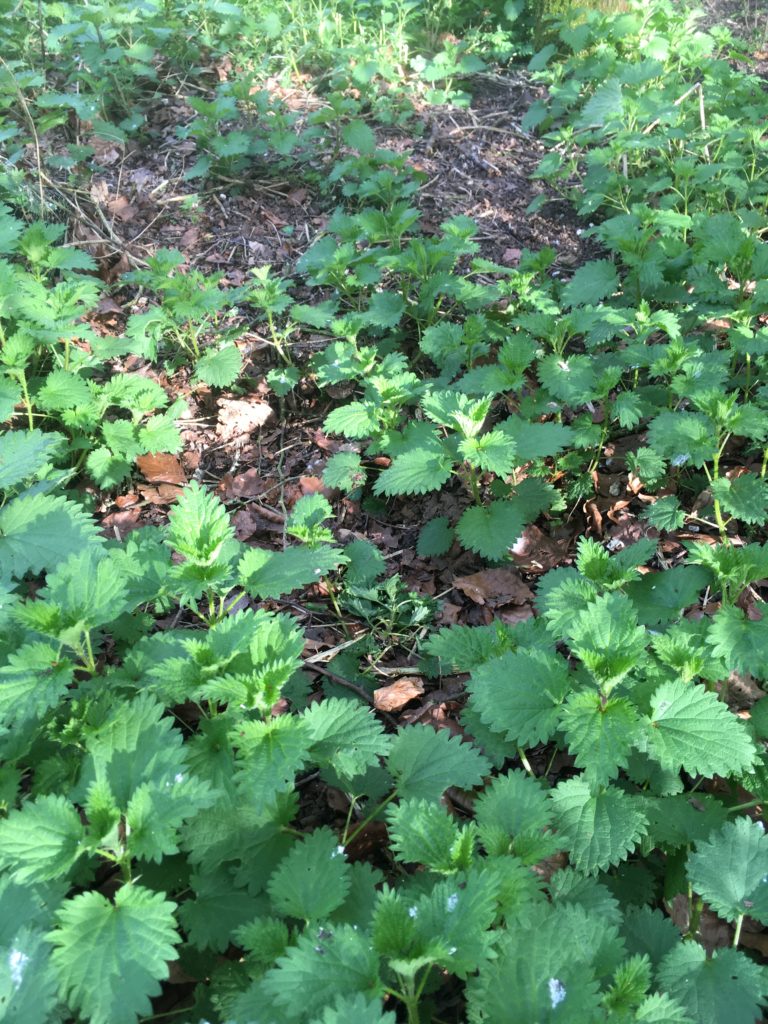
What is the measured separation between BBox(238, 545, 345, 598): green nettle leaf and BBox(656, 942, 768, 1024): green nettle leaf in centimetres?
112

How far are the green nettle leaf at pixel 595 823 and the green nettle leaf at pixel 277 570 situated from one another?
2.60 feet

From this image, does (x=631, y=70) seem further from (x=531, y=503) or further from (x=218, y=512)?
(x=218, y=512)

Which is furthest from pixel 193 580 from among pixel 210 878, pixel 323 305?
pixel 323 305

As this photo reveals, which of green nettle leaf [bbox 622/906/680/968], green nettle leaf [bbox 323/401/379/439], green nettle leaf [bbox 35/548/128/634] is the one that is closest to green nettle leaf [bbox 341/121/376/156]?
green nettle leaf [bbox 323/401/379/439]

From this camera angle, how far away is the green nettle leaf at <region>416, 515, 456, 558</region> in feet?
8.67

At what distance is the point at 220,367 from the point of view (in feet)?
10.9

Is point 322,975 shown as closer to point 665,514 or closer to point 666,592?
point 666,592

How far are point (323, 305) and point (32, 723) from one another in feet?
8.26

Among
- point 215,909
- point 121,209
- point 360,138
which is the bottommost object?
point 215,909

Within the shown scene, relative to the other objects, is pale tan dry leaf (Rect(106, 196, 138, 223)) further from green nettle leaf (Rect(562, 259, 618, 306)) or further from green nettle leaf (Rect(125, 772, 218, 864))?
green nettle leaf (Rect(125, 772, 218, 864))

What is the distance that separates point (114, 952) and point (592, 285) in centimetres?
316

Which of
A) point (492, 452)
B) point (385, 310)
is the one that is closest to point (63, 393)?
point (385, 310)

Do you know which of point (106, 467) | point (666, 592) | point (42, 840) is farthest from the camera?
point (106, 467)

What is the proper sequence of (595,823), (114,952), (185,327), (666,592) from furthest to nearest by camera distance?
1. (185,327)
2. (666,592)
3. (595,823)
4. (114,952)
